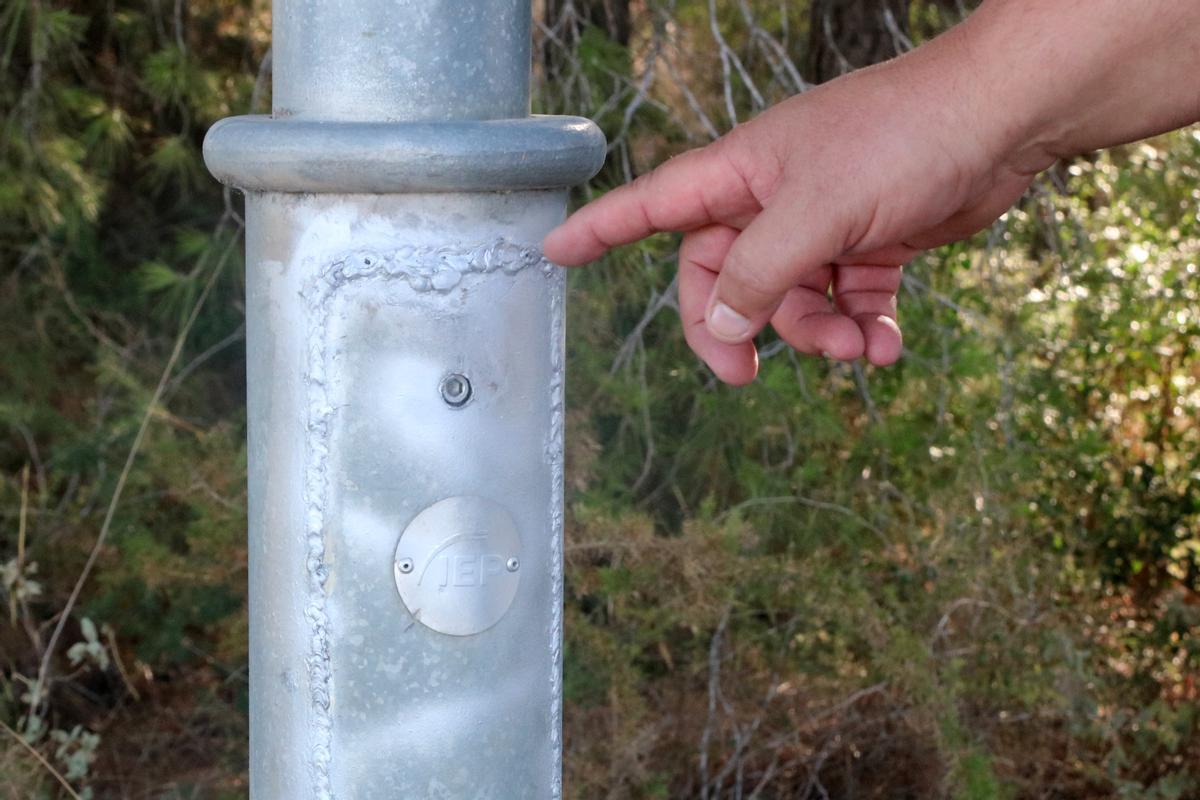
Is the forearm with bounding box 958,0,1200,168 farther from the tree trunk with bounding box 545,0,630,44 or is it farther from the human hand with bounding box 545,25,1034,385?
the tree trunk with bounding box 545,0,630,44

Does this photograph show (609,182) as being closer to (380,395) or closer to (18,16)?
(18,16)

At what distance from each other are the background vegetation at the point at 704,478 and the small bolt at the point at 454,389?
5.23 feet

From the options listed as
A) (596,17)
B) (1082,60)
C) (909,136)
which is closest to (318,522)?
(909,136)

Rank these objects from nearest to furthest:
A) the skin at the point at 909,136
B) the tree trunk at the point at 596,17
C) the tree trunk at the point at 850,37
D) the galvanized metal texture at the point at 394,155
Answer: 1. the galvanized metal texture at the point at 394,155
2. the skin at the point at 909,136
3. the tree trunk at the point at 596,17
4. the tree trunk at the point at 850,37

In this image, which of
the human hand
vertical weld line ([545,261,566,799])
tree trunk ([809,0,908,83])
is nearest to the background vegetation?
tree trunk ([809,0,908,83])

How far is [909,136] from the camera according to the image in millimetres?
1465

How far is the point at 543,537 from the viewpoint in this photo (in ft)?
5.02

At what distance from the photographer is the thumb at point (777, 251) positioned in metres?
1.43

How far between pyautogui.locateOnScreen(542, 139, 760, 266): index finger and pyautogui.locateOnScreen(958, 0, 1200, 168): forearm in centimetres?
27

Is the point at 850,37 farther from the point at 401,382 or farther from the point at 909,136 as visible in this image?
the point at 401,382

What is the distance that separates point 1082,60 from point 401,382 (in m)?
0.76

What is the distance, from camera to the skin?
1.45 meters

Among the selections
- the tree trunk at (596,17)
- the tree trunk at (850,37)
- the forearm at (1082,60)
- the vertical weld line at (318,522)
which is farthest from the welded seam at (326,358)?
the tree trunk at (850,37)

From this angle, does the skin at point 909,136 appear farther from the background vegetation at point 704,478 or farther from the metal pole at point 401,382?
the background vegetation at point 704,478
